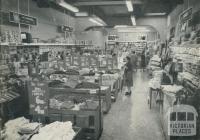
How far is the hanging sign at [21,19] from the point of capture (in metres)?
8.47

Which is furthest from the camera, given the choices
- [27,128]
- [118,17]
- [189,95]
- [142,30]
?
[142,30]

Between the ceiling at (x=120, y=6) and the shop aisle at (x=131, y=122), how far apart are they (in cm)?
510

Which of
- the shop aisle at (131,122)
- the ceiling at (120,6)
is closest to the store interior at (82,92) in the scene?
the shop aisle at (131,122)

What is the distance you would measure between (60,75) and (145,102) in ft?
10.5

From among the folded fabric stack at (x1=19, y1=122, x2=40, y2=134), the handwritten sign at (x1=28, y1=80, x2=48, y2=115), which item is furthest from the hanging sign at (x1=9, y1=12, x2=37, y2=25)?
the folded fabric stack at (x1=19, y1=122, x2=40, y2=134)

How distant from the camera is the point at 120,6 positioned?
596 inches

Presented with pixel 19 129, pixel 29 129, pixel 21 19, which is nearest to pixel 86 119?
pixel 29 129

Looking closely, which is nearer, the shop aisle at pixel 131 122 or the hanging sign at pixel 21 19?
the shop aisle at pixel 131 122

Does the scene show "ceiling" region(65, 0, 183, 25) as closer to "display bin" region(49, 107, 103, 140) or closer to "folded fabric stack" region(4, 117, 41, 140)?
"display bin" region(49, 107, 103, 140)

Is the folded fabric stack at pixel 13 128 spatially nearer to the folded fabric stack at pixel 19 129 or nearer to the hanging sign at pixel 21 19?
the folded fabric stack at pixel 19 129

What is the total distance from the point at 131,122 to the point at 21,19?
576 cm

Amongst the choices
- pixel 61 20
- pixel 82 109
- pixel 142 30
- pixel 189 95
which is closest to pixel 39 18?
pixel 61 20

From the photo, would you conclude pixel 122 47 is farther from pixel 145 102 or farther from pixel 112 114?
pixel 112 114

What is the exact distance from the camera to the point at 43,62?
28.3 ft
